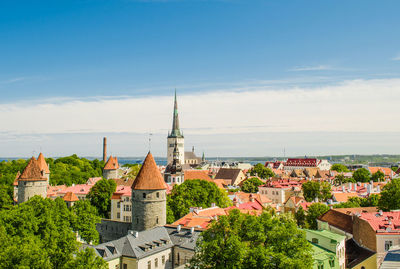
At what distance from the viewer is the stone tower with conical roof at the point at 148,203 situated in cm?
3988

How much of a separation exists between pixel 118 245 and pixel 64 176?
6368cm

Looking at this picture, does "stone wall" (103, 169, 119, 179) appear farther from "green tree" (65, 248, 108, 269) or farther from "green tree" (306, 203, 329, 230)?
"green tree" (65, 248, 108, 269)

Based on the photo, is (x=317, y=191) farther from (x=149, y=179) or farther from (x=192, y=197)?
(x=149, y=179)

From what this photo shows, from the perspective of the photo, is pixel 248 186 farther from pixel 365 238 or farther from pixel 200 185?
pixel 365 238

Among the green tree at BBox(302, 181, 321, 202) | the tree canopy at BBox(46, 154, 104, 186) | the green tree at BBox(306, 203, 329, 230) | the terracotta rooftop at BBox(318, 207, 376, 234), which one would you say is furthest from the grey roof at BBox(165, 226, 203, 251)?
the tree canopy at BBox(46, 154, 104, 186)

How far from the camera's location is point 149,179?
40719mm

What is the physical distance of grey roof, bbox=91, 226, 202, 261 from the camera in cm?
3163

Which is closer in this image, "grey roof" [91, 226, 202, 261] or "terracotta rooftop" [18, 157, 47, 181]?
"grey roof" [91, 226, 202, 261]

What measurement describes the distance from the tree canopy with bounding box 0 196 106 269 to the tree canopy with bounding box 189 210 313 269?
726 cm

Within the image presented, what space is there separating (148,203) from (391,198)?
29.6 meters

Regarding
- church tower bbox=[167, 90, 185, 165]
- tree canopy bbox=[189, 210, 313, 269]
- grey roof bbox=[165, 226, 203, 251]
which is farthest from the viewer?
church tower bbox=[167, 90, 185, 165]

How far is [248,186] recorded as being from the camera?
87.4 metres

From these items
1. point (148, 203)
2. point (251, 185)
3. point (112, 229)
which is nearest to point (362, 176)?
point (251, 185)

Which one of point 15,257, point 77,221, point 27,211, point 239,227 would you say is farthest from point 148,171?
point 15,257
